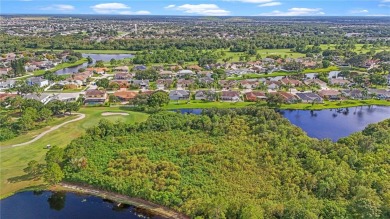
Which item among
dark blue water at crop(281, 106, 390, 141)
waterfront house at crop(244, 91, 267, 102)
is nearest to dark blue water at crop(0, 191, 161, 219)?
→ dark blue water at crop(281, 106, 390, 141)

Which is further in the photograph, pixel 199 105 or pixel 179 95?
pixel 179 95

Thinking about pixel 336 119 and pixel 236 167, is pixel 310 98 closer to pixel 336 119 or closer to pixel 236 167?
pixel 336 119

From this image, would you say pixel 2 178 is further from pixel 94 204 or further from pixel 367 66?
pixel 367 66

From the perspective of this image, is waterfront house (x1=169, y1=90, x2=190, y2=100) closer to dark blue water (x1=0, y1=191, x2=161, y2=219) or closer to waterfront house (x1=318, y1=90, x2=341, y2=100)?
waterfront house (x1=318, y1=90, x2=341, y2=100)

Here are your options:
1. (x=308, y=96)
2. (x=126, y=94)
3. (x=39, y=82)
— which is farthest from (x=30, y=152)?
(x=308, y=96)

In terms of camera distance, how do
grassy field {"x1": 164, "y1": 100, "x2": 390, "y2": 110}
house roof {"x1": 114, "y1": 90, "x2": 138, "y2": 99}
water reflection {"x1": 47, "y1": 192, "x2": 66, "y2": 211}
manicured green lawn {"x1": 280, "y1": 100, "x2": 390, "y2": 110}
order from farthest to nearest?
house roof {"x1": 114, "y1": 90, "x2": 138, "y2": 99} → manicured green lawn {"x1": 280, "y1": 100, "x2": 390, "y2": 110} → grassy field {"x1": 164, "y1": 100, "x2": 390, "y2": 110} → water reflection {"x1": 47, "y1": 192, "x2": 66, "y2": 211}

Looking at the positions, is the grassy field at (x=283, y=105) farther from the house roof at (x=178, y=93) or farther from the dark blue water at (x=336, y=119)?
the house roof at (x=178, y=93)
